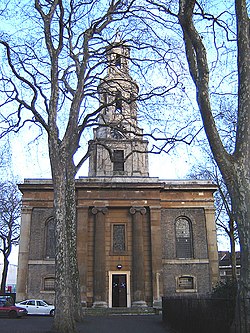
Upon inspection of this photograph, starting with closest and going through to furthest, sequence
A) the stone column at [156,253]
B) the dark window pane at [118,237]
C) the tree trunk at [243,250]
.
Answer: the tree trunk at [243,250] < the stone column at [156,253] < the dark window pane at [118,237]

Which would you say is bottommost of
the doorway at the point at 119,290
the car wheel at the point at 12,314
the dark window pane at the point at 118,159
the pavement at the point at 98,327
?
the car wheel at the point at 12,314

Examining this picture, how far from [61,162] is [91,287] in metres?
15.0

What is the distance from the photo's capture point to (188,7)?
10.6 metres

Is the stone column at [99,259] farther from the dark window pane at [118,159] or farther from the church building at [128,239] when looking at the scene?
the dark window pane at [118,159]

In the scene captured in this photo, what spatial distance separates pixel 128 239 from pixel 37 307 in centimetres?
820

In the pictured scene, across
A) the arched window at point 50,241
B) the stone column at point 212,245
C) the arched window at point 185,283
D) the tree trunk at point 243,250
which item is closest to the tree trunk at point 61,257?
the tree trunk at point 243,250

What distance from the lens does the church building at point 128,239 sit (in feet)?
88.6

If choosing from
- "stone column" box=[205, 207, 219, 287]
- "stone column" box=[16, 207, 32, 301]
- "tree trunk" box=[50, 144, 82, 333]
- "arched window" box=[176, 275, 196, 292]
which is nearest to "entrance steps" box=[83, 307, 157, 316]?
"arched window" box=[176, 275, 196, 292]

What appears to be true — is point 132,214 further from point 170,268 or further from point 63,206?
point 63,206

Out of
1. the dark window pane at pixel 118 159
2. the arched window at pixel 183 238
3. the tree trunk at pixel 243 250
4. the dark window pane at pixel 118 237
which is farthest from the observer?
the dark window pane at pixel 118 159

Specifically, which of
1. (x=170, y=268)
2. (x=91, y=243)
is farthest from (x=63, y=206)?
(x=170, y=268)

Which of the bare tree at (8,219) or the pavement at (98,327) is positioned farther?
the bare tree at (8,219)

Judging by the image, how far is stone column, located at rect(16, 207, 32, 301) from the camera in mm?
27391

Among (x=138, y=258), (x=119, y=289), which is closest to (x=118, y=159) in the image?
(x=138, y=258)
